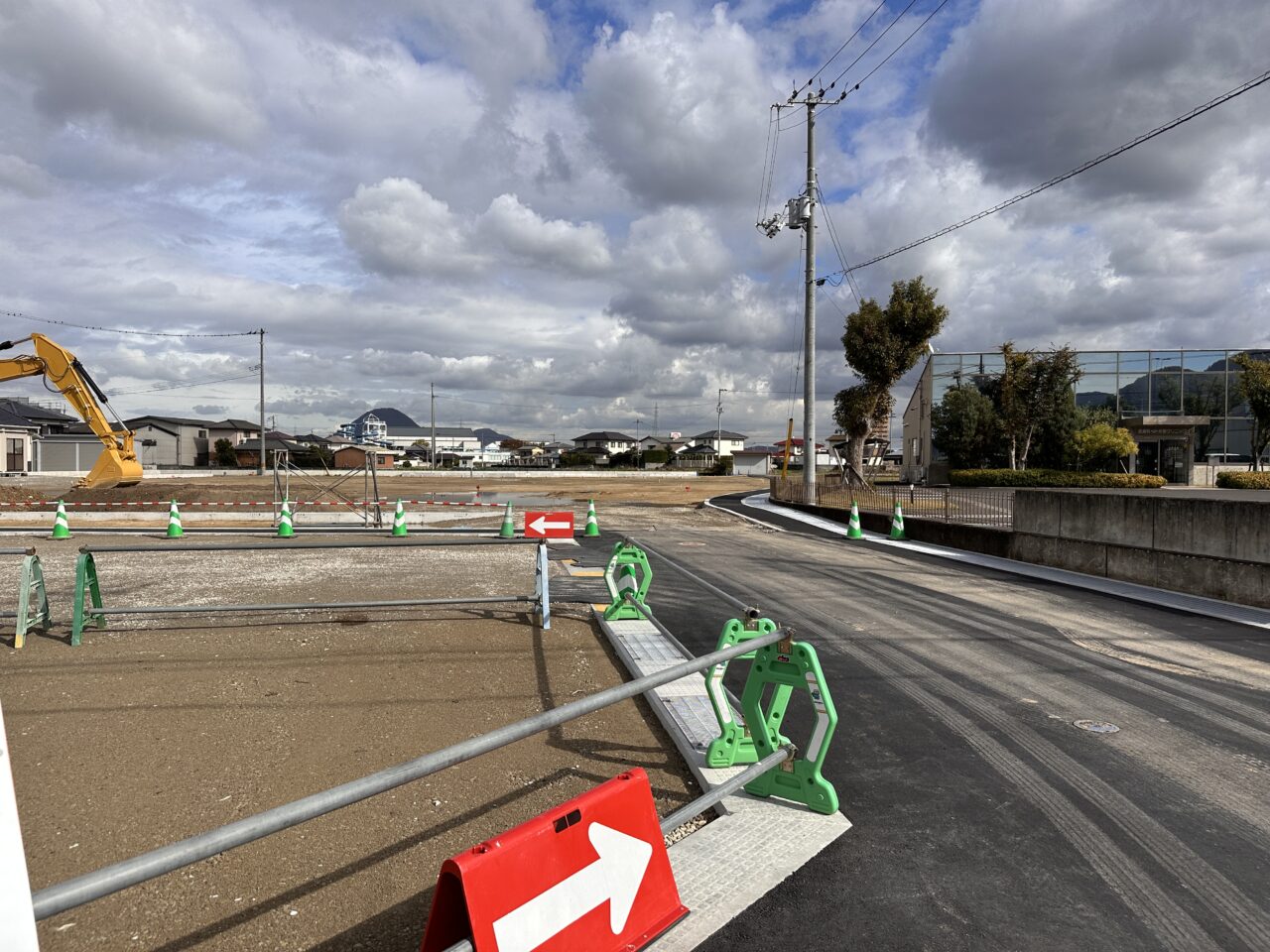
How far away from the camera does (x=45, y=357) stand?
24906mm

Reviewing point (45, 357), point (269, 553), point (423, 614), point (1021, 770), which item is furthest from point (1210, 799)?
point (45, 357)

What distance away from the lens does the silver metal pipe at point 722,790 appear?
3387 millimetres

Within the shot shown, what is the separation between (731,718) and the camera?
15.2ft

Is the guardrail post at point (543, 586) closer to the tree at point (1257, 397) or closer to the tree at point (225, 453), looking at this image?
the tree at point (1257, 397)

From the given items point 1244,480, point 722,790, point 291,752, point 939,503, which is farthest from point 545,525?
point 1244,480

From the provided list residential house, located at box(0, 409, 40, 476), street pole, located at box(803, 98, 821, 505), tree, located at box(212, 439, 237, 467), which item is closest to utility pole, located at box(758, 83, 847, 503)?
street pole, located at box(803, 98, 821, 505)

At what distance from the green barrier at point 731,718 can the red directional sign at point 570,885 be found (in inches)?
54.7

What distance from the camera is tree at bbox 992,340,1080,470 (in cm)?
3753

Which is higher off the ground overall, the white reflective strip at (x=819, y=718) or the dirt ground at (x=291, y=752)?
the white reflective strip at (x=819, y=718)

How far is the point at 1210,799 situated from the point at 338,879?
460cm

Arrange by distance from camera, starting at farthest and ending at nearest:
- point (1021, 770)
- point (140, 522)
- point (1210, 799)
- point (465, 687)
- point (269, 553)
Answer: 1. point (140, 522)
2. point (269, 553)
3. point (465, 687)
4. point (1021, 770)
5. point (1210, 799)

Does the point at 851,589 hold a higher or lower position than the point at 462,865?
lower

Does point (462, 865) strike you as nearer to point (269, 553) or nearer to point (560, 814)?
point (560, 814)

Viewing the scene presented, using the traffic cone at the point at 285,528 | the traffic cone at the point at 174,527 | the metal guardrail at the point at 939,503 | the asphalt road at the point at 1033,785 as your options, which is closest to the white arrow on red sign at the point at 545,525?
the asphalt road at the point at 1033,785
